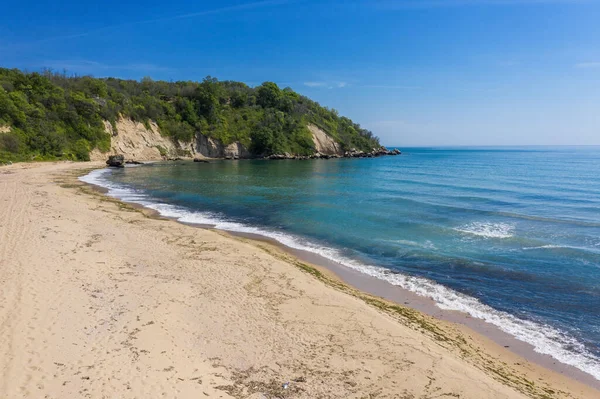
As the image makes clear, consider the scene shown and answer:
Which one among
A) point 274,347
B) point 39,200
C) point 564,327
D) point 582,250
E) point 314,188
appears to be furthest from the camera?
Answer: point 314,188

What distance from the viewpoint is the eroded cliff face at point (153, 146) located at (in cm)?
6218

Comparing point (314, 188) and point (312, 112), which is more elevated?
point (312, 112)

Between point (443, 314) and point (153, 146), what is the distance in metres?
68.7

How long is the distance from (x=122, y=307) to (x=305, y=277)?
17.1 ft

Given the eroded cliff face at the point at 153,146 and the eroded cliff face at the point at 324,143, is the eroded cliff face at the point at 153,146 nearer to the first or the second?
the eroded cliff face at the point at 153,146

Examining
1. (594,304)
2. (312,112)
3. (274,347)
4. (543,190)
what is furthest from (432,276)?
(312,112)

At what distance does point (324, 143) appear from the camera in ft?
302

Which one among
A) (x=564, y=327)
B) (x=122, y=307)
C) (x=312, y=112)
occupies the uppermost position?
(x=312, y=112)

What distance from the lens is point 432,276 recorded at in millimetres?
12328

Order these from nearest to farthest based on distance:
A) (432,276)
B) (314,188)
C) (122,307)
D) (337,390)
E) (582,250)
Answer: (337,390) → (122,307) → (432,276) → (582,250) → (314,188)

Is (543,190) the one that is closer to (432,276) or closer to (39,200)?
(432,276)

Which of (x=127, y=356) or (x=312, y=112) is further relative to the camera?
(x=312, y=112)

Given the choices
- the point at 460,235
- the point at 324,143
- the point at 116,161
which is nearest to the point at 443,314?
the point at 460,235

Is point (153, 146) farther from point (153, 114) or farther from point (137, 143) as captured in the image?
point (153, 114)
